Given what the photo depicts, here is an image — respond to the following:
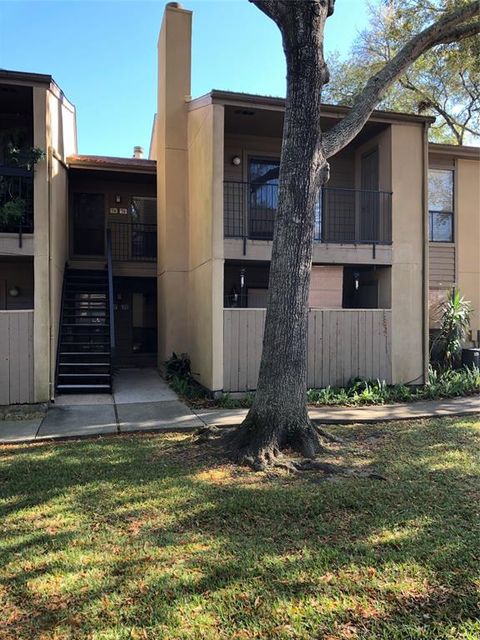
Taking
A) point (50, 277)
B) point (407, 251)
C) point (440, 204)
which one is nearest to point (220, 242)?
point (50, 277)

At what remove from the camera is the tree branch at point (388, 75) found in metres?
6.41

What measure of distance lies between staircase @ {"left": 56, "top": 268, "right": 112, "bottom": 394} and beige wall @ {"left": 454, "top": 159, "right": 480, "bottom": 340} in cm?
888

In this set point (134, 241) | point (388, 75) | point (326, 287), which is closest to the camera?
point (388, 75)

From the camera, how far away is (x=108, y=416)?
806 centimetres

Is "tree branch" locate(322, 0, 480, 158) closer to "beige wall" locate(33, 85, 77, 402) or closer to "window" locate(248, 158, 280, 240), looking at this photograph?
"window" locate(248, 158, 280, 240)

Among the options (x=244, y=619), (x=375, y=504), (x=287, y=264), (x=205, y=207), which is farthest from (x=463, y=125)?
(x=244, y=619)

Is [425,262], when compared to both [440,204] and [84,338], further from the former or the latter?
[84,338]

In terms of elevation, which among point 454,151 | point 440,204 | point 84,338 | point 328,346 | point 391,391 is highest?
point 454,151

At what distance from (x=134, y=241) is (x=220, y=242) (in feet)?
17.3

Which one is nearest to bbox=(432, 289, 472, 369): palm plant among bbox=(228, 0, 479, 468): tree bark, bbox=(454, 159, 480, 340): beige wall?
bbox=(454, 159, 480, 340): beige wall

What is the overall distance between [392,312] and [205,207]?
4.26 m

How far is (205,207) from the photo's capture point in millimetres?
9773

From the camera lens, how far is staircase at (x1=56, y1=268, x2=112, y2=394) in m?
10.0

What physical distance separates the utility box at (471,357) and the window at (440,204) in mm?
3056
